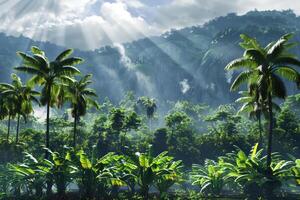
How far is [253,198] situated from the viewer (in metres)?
39.4

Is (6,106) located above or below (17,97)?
below


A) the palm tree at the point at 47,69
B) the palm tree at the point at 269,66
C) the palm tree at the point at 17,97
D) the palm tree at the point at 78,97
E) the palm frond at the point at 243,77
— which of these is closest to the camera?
the palm tree at the point at 269,66

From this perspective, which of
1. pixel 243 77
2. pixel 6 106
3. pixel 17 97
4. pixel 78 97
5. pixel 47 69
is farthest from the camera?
pixel 6 106

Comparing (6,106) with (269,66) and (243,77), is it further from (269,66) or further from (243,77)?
(269,66)

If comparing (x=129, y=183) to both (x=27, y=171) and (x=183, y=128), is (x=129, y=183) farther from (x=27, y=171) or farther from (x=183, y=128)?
(x=183, y=128)

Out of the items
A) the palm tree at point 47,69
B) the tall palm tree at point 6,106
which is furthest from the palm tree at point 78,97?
the tall palm tree at point 6,106

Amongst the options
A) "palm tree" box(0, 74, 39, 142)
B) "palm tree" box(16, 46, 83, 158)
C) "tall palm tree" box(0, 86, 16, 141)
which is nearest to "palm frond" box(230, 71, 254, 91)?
"palm tree" box(16, 46, 83, 158)

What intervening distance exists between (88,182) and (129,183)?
7889mm

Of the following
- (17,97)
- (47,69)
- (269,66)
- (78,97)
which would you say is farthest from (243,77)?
(17,97)

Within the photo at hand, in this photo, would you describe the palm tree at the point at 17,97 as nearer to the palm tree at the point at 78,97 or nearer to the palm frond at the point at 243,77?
the palm tree at the point at 78,97

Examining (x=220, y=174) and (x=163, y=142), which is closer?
(x=220, y=174)

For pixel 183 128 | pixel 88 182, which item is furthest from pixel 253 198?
pixel 183 128

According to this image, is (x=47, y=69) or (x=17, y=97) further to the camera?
(x=17, y=97)

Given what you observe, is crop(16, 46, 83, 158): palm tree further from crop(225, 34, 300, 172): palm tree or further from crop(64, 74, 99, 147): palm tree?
crop(225, 34, 300, 172): palm tree
